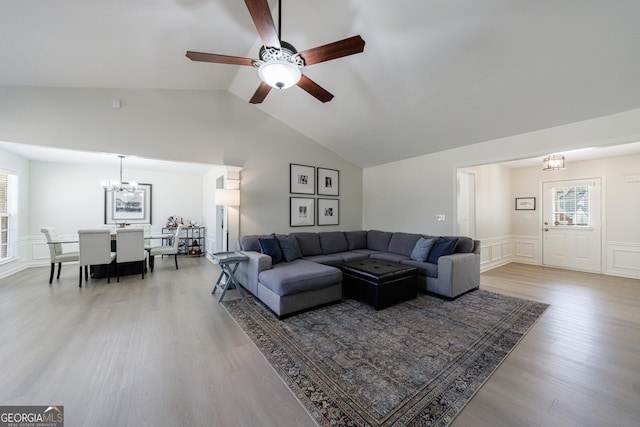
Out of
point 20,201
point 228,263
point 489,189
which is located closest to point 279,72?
point 228,263

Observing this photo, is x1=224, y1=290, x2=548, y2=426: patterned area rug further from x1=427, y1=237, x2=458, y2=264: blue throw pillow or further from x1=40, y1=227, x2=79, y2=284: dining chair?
x1=40, y1=227, x2=79, y2=284: dining chair

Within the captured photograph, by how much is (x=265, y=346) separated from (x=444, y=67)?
11.8 ft

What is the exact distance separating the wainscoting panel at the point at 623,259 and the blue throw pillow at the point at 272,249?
678 cm

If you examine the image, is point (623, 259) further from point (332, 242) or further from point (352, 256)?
point (332, 242)

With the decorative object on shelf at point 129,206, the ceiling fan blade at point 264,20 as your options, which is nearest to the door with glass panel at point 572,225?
the ceiling fan blade at point 264,20

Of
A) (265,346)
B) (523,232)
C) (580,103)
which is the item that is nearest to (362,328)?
(265,346)

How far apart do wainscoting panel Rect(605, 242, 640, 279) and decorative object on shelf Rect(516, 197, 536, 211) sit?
148 cm

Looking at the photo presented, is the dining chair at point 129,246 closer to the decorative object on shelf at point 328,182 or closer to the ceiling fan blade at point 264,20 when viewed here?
the decorative object on shelf at point 328,182

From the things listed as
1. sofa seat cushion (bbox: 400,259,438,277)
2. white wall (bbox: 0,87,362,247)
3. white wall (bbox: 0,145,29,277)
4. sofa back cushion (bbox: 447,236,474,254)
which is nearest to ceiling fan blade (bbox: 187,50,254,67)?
white wall (bbox: 0,87,362,247)

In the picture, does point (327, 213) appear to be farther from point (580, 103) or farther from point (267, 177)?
point (580, 103)

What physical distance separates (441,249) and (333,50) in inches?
129

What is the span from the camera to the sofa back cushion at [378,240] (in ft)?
16.8

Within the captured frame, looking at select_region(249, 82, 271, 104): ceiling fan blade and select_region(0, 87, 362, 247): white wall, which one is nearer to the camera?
select_region(249, 82, 271, 104): ceiling fan blade

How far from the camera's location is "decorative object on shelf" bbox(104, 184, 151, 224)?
626cm
